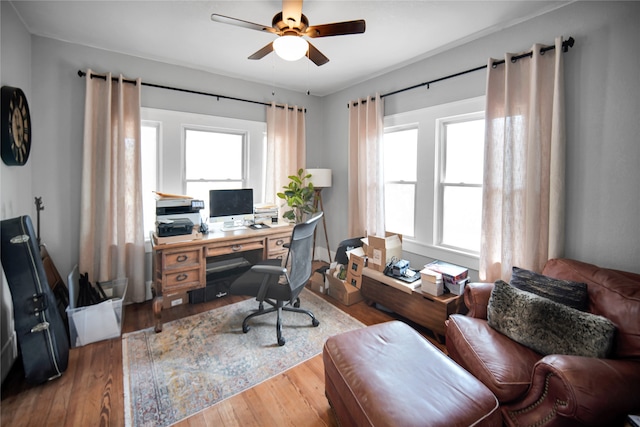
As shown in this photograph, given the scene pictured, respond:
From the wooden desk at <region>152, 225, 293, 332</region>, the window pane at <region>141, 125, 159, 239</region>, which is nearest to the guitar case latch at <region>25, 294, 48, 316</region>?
the wooden desk at <region>152, 225, 293, 332</region>

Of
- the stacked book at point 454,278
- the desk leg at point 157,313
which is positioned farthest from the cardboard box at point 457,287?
the desk leg at point 157,313

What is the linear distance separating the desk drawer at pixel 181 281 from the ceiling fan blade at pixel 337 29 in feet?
7.03

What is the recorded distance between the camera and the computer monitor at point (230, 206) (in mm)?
3105

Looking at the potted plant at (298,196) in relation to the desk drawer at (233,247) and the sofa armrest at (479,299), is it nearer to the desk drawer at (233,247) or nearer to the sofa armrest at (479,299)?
the desk drawer at (233,247)

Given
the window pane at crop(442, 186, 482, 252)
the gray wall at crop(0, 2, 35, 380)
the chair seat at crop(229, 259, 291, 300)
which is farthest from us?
the window pane at crop(442, 186, 482, 252)

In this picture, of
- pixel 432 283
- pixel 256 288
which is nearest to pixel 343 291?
pixel 432 283

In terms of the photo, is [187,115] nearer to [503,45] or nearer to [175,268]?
[175,268]

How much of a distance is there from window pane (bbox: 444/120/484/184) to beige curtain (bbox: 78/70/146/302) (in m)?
3.09

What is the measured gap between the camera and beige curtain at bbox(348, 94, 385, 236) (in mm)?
3385

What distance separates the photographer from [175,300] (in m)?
2.96

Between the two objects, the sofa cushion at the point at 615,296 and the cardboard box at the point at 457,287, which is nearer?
the sofa cushion at the point at 615,296

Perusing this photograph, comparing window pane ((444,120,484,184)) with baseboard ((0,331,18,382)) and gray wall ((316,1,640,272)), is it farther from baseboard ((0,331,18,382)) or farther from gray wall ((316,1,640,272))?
baseboard ((0,331,18,382))

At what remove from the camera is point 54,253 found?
267cm

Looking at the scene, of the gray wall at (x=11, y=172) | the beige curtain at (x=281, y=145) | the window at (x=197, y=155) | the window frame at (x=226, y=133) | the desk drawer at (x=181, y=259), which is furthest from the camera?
the beige curtain at (x=281, y=145)
